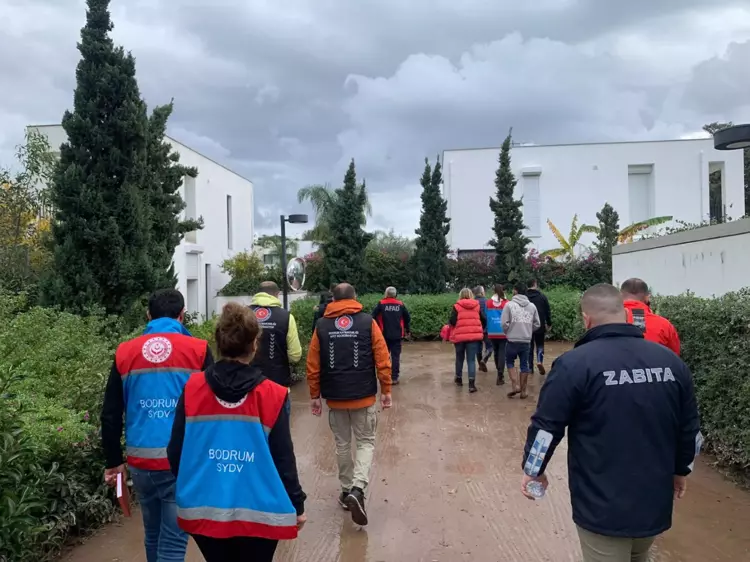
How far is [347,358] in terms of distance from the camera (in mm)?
5102

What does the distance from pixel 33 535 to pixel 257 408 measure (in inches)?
84.4

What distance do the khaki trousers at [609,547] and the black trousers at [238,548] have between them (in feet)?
4.81

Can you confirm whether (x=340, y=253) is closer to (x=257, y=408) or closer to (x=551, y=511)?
(x=551, y=511)

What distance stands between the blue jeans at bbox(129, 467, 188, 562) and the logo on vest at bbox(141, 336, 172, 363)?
2.09 ft

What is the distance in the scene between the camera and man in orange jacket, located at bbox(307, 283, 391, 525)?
16.6 ft

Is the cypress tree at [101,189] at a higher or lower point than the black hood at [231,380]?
higher

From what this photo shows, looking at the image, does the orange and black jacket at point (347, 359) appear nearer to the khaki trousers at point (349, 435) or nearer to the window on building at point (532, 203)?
the khaki trousers at point (349, 435)

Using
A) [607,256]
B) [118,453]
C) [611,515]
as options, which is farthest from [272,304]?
[607,256]

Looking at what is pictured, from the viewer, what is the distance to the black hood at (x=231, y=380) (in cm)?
253

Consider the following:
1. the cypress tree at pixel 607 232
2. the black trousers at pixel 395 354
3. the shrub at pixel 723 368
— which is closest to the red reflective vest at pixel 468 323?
the black trousers at pixel 395 354

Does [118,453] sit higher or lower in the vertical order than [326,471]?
higher

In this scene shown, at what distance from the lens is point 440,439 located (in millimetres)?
7309

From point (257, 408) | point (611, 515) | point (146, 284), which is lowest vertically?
point (611, 515)

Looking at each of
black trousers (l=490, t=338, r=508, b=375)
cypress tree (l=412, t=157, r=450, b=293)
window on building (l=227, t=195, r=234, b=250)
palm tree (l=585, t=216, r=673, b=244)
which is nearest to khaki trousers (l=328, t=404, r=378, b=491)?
black trousers (l=490, t=338, r=508, b=375)
